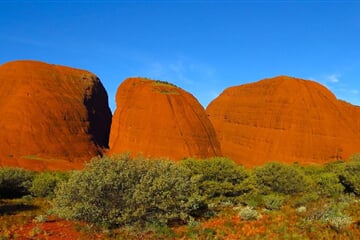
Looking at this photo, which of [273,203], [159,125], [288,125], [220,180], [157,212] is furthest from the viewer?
[288,125]

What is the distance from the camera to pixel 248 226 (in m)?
13.8

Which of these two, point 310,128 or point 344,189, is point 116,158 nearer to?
point 344,189

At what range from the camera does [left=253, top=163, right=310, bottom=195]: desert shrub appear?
26203 mm

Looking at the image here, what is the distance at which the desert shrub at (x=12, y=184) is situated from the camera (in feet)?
99.4

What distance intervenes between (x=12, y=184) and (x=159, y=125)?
27756mm

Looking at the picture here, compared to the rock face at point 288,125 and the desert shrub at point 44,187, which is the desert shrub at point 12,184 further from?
the rock face at point 288,125

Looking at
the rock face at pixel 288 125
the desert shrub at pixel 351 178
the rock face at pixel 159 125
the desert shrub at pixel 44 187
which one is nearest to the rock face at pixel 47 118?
the rock face at pixel 159 125

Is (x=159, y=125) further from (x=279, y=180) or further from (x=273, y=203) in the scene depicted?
(x=273, y=203)

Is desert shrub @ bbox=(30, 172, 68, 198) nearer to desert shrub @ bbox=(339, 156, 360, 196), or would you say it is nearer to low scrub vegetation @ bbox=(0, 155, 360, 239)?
low scrub vegetation @ bbox=(0, 155, 360, 239)

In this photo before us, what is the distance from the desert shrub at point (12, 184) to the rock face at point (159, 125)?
22123mm

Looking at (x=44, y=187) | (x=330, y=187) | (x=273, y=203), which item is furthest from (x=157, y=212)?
(x=44, y=187)

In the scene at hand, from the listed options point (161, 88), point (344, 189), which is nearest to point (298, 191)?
point (344, 189)

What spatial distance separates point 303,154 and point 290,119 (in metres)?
7.99

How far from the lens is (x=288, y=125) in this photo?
74.6 meters
